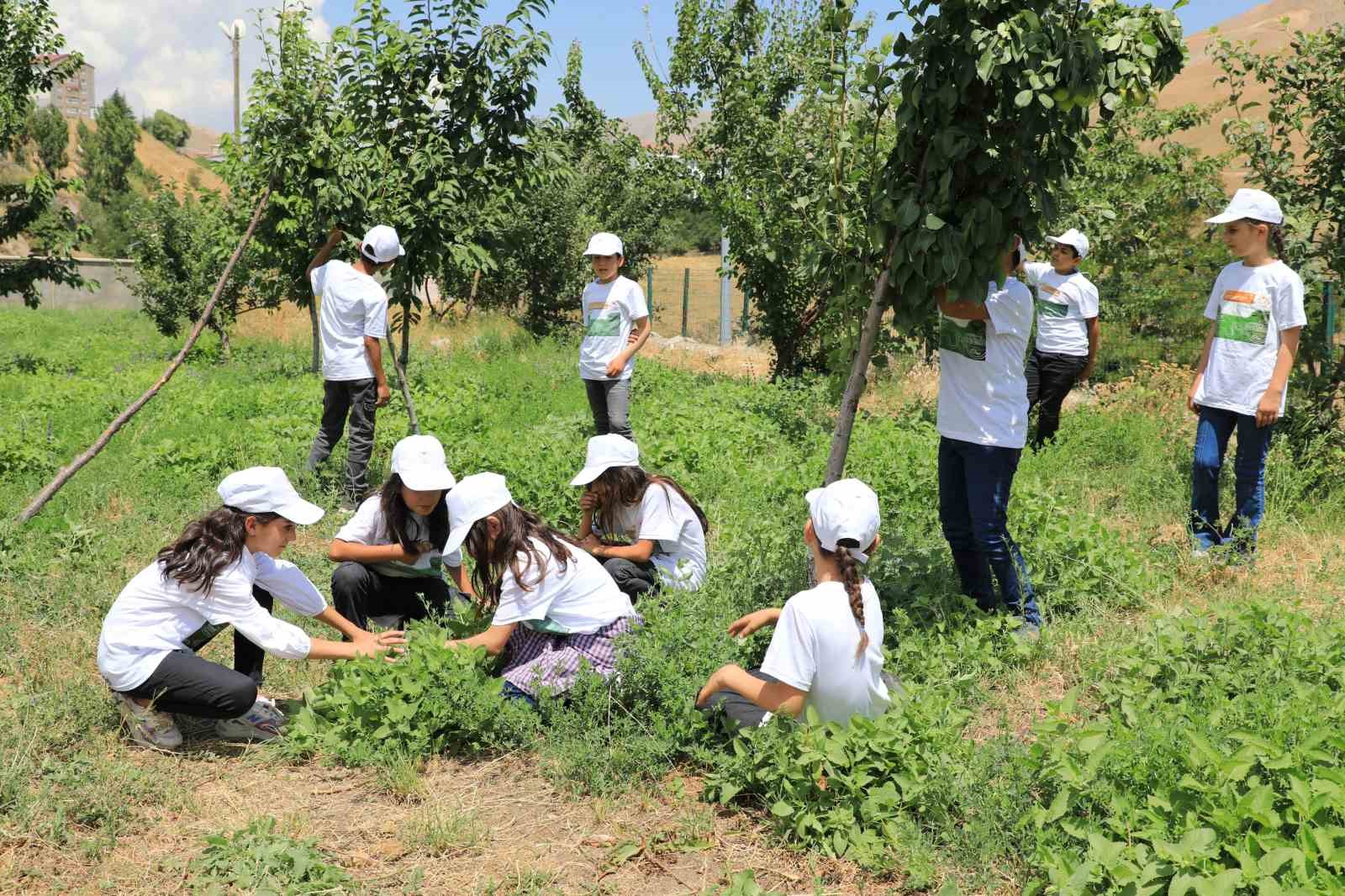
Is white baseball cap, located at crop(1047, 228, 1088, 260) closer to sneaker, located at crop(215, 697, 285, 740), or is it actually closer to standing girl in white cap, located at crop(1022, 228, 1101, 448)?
standing girl in white cap, located at crop(1022, 228, 1101, 448)

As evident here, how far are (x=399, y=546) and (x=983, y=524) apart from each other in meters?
2.50

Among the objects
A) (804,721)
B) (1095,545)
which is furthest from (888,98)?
(804,721)

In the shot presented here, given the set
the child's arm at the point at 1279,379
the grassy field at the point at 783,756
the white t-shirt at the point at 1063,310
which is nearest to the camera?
the grassy field at the point at 783,756

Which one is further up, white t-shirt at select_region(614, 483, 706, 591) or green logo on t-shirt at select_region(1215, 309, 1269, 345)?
green logo on t-shirt at select_region(1215, 309, 1269, 345)

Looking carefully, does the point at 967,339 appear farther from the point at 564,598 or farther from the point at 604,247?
the point at 604,247

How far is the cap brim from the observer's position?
3.88 meters

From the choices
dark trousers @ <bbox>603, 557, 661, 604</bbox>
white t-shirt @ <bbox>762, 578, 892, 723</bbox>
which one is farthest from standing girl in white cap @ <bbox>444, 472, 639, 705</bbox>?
white t-shirt @ <bbox>762, 578, 892, 723</bbox>

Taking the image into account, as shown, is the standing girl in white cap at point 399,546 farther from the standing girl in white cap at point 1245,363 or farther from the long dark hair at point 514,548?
the standing girl in white cap at point 1245,363

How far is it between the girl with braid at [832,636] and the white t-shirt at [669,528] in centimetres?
124

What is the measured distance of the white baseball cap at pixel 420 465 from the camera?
173 inches

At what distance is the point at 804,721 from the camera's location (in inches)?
134

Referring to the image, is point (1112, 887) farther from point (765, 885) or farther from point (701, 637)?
point (701, 637)

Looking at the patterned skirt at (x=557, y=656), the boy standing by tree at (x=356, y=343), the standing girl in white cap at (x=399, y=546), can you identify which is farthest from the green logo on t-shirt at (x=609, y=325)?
the patterned skirt at (x=557, y=656)

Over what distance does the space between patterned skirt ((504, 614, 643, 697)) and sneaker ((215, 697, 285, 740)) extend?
94cm
